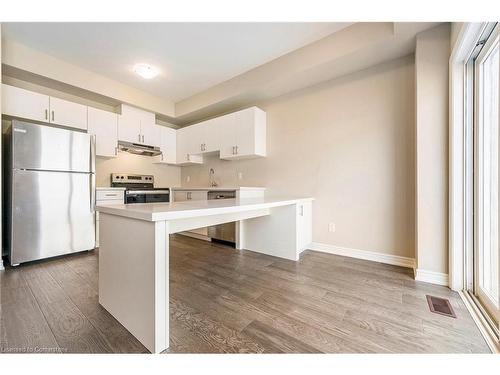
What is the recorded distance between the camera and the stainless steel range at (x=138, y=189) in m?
3.28

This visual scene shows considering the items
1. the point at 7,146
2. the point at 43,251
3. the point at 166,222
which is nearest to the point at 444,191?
the point at 166,222

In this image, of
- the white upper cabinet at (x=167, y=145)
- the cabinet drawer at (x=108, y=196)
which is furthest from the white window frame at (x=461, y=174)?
the white upper cabinet at (x=167, y=145)

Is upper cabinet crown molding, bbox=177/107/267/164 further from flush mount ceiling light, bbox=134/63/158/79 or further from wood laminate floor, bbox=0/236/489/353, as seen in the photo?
wood laminate floor, bbox=0/236/489/353

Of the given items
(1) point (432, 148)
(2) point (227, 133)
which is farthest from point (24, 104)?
(1) point (432, 148)

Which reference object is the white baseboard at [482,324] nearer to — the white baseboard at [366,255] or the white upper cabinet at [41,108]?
the white baseboard at [366,255]

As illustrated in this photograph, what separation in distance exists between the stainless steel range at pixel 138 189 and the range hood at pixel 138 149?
1.44 ft

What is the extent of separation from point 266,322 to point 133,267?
33.7 inches

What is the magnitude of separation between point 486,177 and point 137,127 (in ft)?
14.2

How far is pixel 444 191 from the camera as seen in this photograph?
176cm

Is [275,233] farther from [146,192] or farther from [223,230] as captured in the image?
[146,192]

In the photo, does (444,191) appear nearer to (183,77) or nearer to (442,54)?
(442,54)

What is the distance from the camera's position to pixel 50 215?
236 centimetres

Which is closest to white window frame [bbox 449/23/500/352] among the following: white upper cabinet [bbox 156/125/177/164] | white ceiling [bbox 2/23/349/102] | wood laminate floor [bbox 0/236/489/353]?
wood laminate floor [bbox 0/236/489/353]
